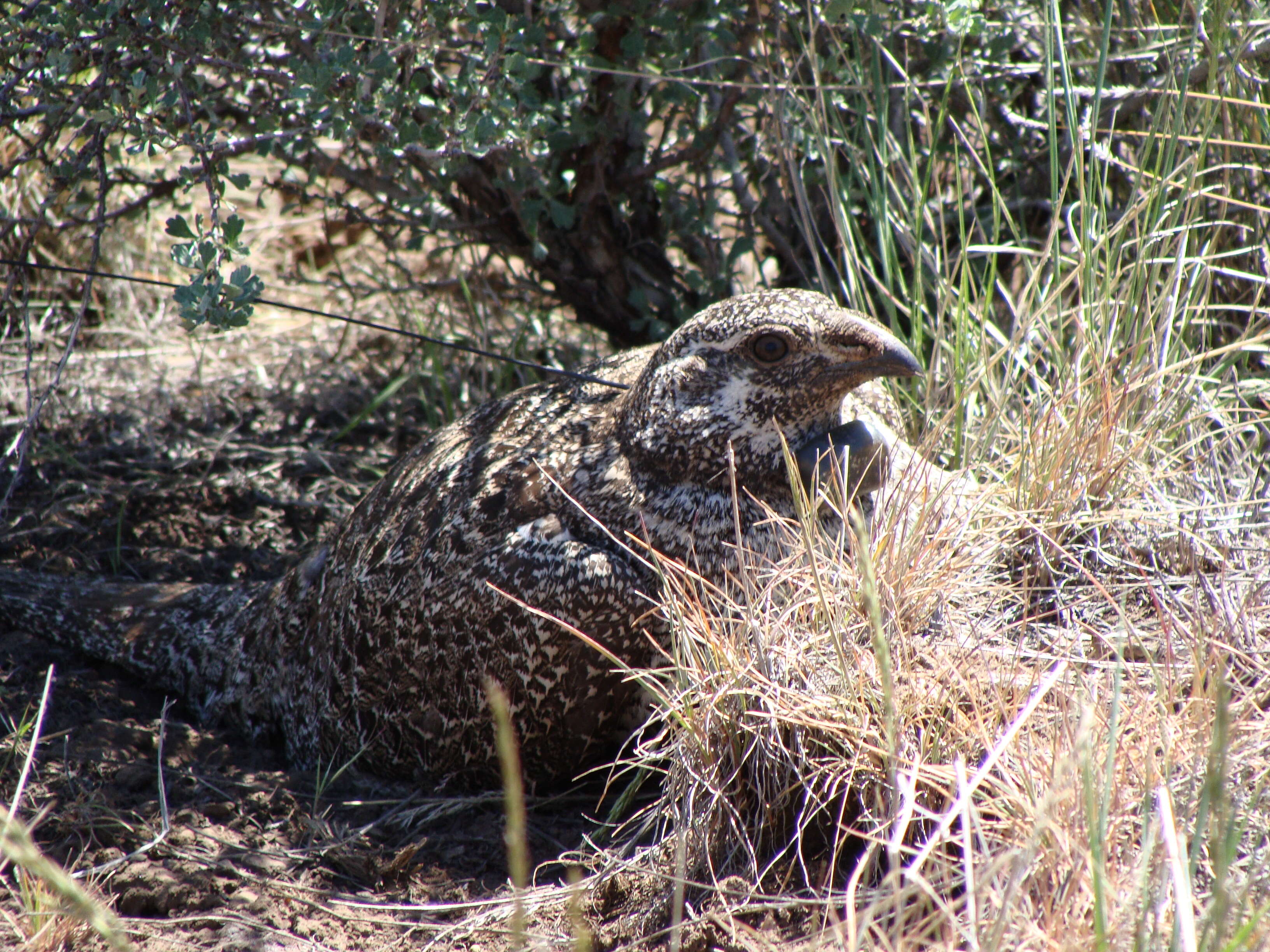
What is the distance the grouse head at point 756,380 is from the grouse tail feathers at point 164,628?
4.71ft

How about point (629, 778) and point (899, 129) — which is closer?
point (629, 778)

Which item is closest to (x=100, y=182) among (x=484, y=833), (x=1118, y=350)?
(x=484, y=833)

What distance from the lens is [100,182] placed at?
3053 millimetres

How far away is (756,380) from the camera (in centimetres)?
254

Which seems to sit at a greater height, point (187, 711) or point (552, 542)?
point (552, 542)

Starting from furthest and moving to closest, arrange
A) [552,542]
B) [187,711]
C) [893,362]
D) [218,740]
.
A: [187,711] → [218,740] → [552,542] → [893,362]

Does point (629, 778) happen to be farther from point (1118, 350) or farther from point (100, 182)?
point (100, 182)

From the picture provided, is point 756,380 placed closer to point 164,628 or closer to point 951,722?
point 951,722

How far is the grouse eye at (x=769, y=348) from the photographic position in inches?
98.8

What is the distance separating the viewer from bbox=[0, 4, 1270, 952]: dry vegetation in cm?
169

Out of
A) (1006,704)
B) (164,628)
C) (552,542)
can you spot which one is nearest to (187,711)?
(164,628)

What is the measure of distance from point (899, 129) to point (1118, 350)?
1.36 m

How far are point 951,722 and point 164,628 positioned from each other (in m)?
2.40

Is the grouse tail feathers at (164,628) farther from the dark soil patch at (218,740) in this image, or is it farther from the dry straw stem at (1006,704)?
the dry straw stem at (1006,704)
